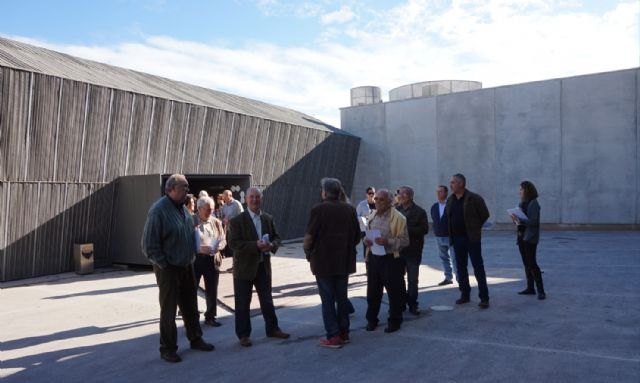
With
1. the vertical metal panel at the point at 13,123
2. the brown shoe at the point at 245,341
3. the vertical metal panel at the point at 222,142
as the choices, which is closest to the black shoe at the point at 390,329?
the brown shoe at the point at 245,341

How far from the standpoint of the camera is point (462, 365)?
185 inches

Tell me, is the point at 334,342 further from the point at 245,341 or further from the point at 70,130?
the point at 70,130

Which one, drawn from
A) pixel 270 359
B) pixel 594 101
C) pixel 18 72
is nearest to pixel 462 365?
pixel 270 359

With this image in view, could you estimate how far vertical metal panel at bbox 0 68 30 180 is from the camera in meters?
10.5

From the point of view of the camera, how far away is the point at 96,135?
1245 centimetres

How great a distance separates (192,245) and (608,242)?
13.9m

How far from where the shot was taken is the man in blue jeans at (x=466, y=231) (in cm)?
707

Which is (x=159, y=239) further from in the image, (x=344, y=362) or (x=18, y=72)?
(x=18, y=72)

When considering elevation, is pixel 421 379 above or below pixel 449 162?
below

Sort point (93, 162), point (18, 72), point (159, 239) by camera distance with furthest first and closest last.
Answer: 1. point (93, 162)
2. point (18, 72)
3. point (159, 239)

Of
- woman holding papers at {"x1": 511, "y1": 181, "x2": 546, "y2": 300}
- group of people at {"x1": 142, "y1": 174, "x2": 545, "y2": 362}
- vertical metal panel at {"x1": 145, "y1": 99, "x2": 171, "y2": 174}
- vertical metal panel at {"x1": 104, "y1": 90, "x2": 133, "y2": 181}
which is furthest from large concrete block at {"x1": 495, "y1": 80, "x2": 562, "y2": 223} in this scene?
group of people at {"x1": 142, "y1": 174, "x2": 545, "y2": 362}

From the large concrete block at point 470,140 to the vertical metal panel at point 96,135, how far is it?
1391 centimetres

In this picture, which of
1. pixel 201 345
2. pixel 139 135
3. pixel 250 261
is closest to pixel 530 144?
pixel 139 135

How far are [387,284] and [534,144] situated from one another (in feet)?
53.4
